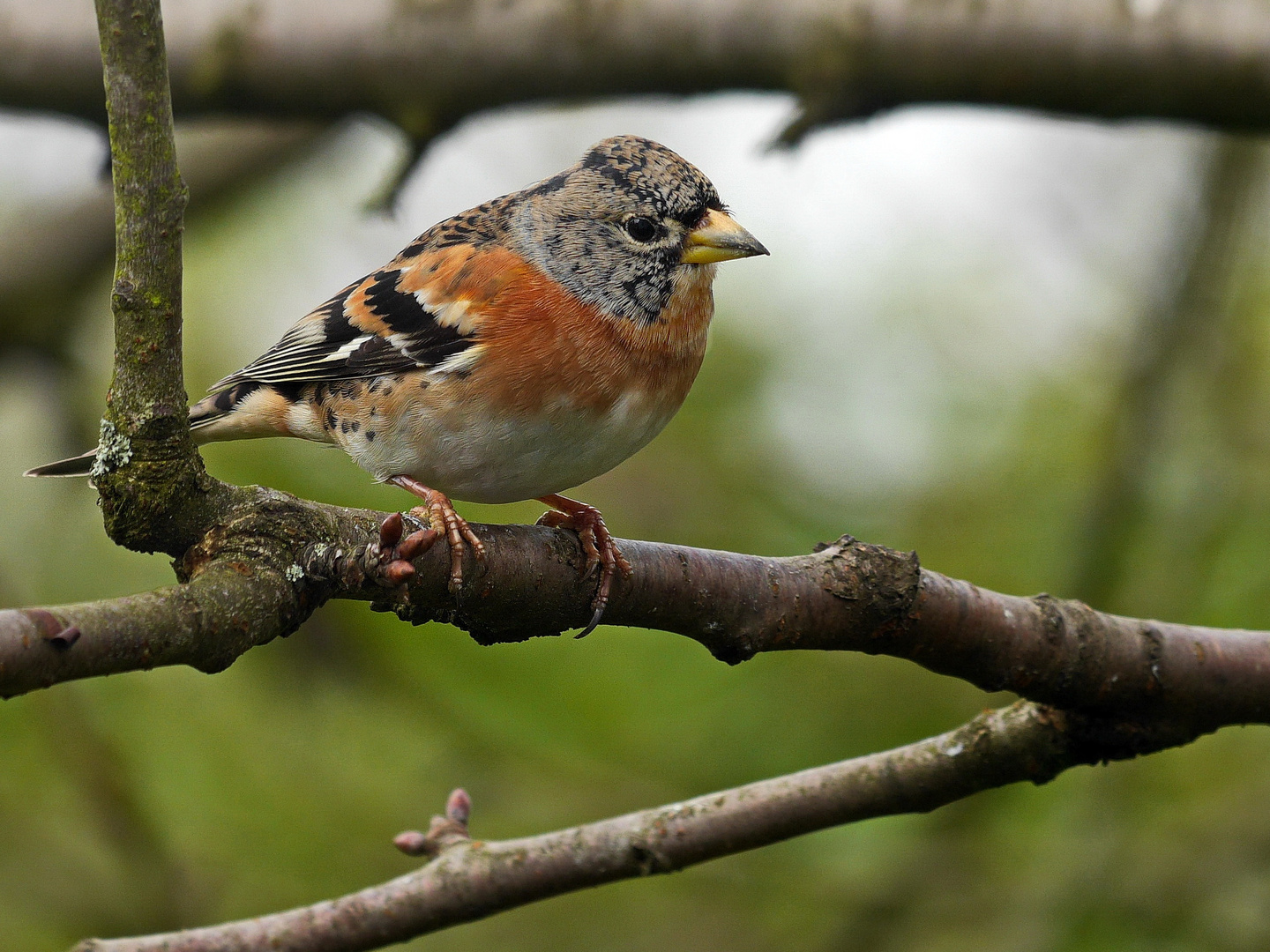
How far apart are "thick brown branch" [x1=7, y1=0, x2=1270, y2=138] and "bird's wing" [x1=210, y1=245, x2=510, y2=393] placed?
87cm

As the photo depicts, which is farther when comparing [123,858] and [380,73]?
[123,858]

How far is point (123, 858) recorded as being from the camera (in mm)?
5254

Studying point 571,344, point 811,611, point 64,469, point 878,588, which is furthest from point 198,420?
point 878,588

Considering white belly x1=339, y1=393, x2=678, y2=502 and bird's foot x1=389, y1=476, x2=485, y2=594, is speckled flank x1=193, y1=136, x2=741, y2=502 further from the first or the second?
bird's foot x1=389, y1=476, x2=485, y2=594

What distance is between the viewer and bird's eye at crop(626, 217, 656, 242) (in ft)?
13.2

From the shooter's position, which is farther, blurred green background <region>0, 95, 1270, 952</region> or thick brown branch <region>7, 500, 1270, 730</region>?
blurred green background <region>0, 95, 1270, 952</region>

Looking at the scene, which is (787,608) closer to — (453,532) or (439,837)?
(453,532)

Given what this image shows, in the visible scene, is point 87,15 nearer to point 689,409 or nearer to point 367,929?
point 689,409

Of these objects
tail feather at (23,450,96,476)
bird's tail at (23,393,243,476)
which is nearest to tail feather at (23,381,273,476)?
bird's tail at (23,393,243,476)

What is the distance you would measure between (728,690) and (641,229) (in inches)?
90.5

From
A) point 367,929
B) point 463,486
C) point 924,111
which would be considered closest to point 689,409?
point 924,111

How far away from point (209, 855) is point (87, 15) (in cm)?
369

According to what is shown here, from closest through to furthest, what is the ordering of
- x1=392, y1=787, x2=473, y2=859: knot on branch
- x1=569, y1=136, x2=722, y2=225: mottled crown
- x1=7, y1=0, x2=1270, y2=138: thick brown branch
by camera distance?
x1=392, y1=787, x2=473, y2=859: knot on branch
x1=569, y1=136, x2=722, y2=225: mottled crown
x1=7, y1=0, x2=1270, y2=138: thick brown branch

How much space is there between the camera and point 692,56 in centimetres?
473
